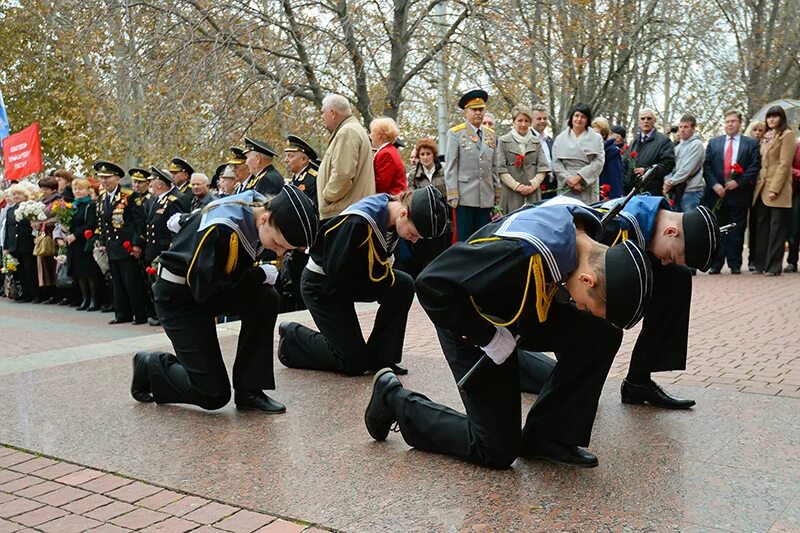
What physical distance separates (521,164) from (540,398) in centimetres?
687

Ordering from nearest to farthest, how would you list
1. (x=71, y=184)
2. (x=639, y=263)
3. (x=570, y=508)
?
(x=639, y=263) → (x=570, y=508) → (x=71, y=184)

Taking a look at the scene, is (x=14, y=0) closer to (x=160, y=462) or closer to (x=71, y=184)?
(x=71, y=184)

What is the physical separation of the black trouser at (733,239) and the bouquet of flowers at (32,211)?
34.4 feet

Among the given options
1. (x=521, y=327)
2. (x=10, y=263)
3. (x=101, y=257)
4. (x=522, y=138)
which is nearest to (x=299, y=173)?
(x=522, y=138)

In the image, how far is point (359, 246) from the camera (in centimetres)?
564

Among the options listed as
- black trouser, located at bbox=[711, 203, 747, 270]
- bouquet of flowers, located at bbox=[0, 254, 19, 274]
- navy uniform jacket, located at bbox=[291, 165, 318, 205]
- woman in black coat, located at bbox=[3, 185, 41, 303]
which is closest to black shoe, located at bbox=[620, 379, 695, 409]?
navy uniform jacket, located at bbox=[291, 165, 318, 205]

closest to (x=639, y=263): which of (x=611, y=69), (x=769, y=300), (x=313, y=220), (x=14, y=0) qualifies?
(x=313, y=220)

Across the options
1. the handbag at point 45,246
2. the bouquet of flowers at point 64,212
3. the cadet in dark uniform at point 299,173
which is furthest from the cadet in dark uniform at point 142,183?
the handbag at point 45,246

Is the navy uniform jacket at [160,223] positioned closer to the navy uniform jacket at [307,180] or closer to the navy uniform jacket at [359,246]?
the navy uniform jacket at [307,180]

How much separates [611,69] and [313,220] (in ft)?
51.2

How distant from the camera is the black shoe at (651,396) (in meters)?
5.01

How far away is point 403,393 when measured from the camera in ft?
14.3

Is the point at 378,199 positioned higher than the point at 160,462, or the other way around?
the point at 378,199

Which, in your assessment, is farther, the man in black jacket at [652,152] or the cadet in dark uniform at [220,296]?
the man in black jacket at [652,152]
